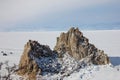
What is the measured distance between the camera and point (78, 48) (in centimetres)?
3725

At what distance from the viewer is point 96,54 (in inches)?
1439

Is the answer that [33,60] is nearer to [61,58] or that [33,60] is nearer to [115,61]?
[61,58]

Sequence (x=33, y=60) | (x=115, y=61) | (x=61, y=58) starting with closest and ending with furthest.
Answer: (x=33, y=60), (x=61, y=58), (x=115, y=61)

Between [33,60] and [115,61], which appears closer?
[33,60]

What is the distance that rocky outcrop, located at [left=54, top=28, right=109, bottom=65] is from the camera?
36156 mm

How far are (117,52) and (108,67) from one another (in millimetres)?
10498

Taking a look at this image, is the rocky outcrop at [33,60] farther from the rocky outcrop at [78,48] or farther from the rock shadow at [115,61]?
the rock shadow at [115,61]

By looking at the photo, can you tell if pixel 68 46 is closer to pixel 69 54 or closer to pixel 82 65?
pixel 69 54

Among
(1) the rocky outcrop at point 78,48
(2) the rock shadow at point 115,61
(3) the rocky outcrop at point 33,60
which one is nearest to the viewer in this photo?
(3) the rocky outcrop at point 33,60

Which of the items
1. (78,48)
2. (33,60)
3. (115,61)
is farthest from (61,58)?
(115,61)

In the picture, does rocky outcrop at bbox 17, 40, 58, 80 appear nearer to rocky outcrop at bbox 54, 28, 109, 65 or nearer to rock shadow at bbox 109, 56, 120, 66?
rocky outcrop at bbox 54, 28, 109, 65

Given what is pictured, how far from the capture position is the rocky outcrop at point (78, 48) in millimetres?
36156

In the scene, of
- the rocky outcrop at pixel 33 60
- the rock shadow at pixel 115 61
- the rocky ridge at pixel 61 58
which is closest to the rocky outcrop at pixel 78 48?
the rocky ridge at pixel 61 58

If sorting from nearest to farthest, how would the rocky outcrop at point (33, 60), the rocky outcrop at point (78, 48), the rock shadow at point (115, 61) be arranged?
the rocky outcrop at point (33, 60), the rocky outcrop at point (78, 48), the rock shadow at point (115, 61)
